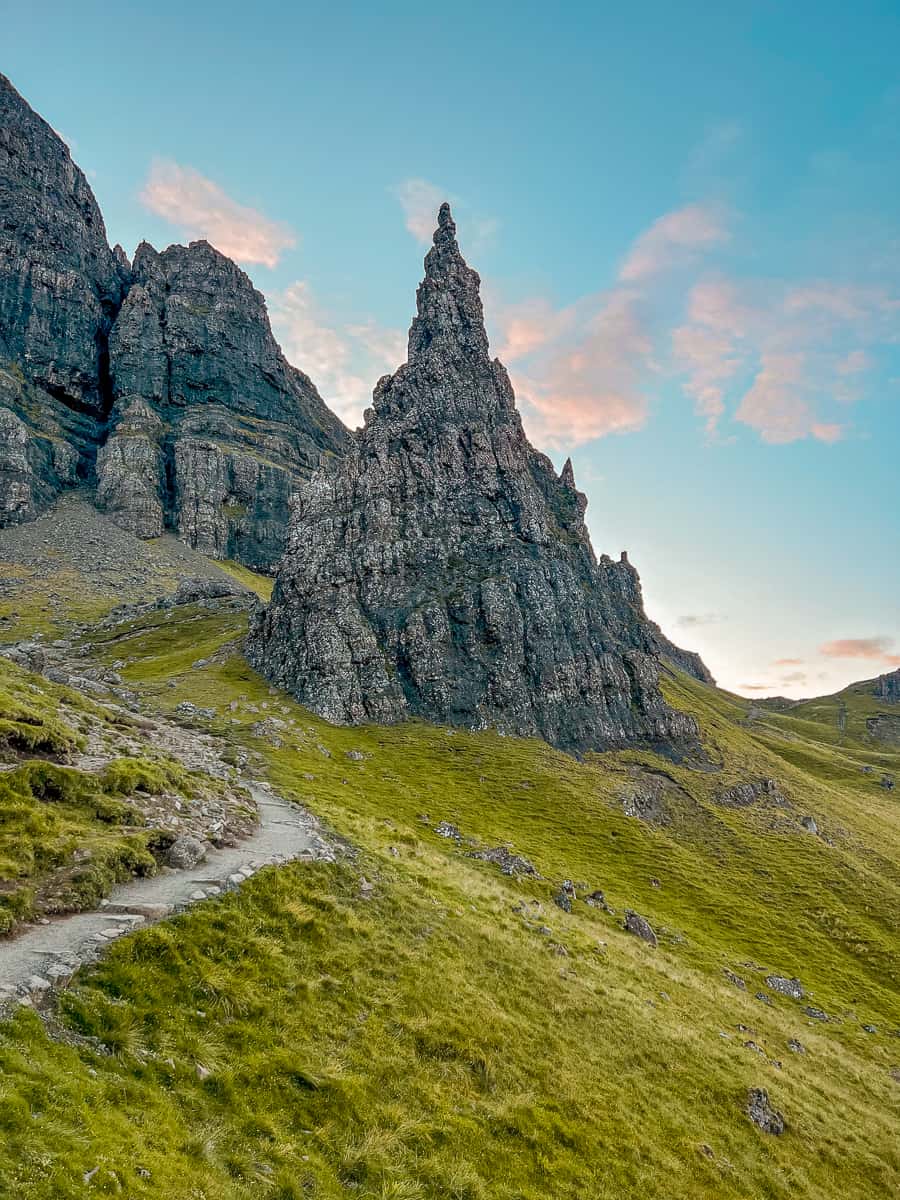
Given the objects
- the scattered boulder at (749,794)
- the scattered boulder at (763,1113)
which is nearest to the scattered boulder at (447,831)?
the scattered boulder at (763,1113)

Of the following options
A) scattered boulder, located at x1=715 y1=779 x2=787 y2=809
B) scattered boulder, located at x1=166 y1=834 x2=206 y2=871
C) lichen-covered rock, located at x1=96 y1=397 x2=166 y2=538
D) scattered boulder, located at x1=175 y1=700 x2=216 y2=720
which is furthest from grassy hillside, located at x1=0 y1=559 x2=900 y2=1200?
lichen-covered rock, located at x1=96 y1=397 x2=166 y2=538

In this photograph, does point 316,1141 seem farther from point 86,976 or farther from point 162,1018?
point 86,976

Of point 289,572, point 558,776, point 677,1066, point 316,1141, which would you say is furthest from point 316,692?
point 316,1141

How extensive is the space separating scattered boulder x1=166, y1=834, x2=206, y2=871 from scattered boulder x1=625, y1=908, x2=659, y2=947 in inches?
1401

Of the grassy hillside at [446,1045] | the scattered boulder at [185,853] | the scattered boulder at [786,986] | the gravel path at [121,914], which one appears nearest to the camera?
the grassy hillside at [446,1045]

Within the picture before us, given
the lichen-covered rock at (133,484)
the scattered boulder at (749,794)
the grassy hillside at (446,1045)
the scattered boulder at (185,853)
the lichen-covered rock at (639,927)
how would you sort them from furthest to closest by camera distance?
the lichen-covered rock at (133,484) → the scattered boulder at (749,794) → the lichen-covered rock at (639,927) → the scattered boulder at (185,853) → the grassy hillside at (446,1045)

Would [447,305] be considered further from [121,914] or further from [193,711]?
[121,914]

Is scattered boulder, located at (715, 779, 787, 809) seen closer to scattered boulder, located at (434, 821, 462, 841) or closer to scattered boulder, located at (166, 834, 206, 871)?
scattered boulder, located at (434, 821, 462, 841)

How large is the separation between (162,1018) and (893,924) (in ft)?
251

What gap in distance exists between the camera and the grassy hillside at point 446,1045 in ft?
36.1

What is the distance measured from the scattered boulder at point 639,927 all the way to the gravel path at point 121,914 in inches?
1110

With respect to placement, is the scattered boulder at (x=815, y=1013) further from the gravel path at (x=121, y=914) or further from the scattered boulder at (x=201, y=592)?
the scattered boulder at (x=201, y=592)

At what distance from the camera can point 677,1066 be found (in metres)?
23.3

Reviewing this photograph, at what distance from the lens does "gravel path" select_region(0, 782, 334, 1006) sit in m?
12.3
